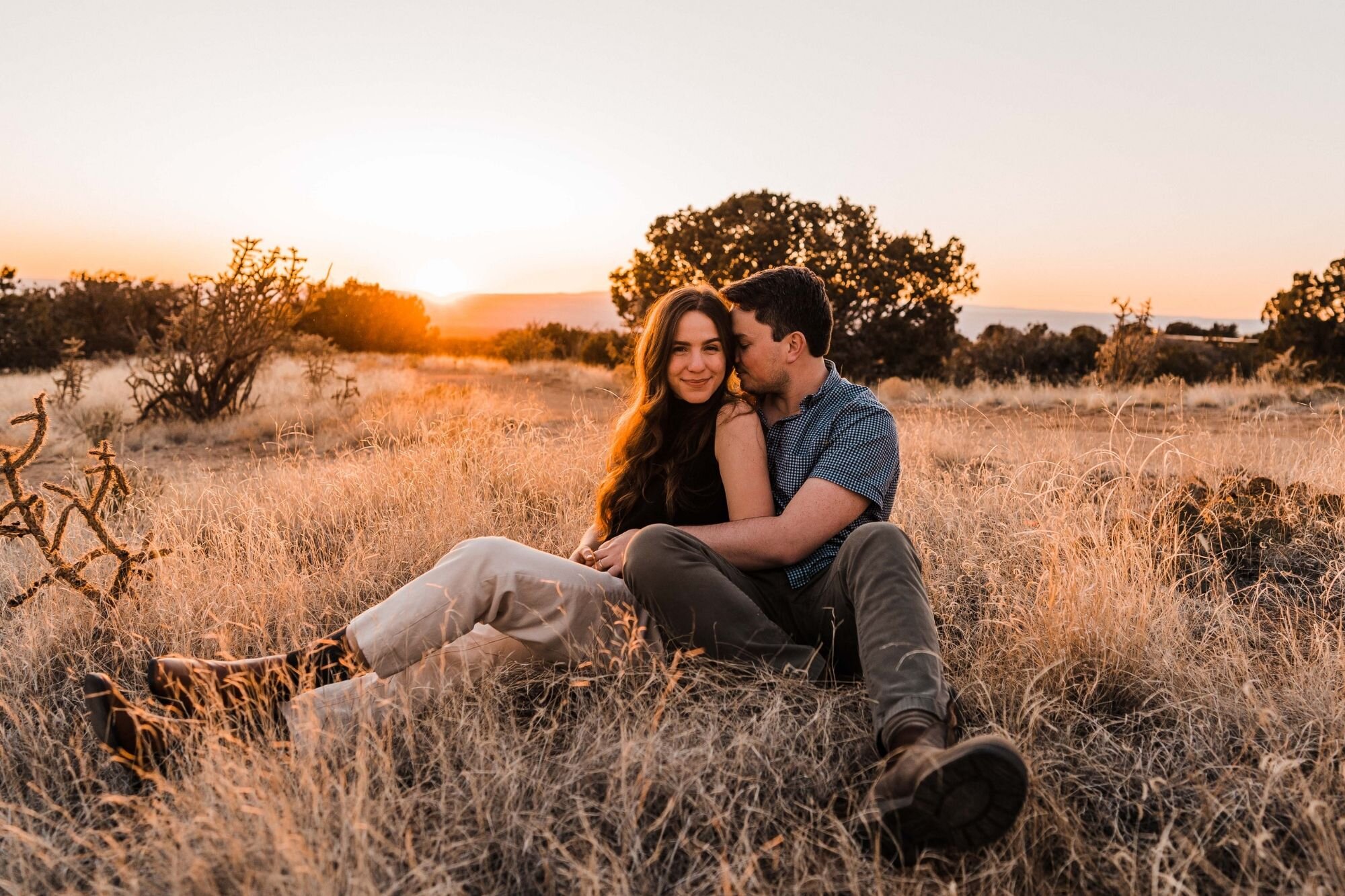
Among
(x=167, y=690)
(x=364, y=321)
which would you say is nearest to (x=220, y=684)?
(x=167, y=690)

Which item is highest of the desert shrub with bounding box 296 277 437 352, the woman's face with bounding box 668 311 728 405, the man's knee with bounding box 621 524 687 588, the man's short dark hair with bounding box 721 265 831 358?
the desert shrub with bounding box 296 277 437 352

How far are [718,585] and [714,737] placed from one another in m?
0.47

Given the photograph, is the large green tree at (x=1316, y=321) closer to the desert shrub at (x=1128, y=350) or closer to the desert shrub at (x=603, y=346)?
the desert shrub at (x=1128, y=350)

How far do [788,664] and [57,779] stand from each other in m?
2.12

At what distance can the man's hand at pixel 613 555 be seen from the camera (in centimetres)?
281

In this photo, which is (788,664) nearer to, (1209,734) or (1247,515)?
(1209,734)

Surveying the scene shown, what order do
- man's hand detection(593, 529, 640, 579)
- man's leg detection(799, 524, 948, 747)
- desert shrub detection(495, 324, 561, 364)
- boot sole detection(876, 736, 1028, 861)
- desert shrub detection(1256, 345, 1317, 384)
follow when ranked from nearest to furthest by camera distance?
boot sole detection(876, 736, 1028, 861)
man's leg detection(799, 524, 948, 747)
man's hand detection(593, 529, 640, 579)
desert shrub detection(1256, 345, 1317, 384)
desert shrub detection(495, 324, 561, 364)

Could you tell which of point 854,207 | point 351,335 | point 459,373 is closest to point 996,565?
point 854,207

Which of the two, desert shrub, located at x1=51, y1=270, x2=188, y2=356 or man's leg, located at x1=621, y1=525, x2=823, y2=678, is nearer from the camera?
man's leg, located at x1=621, y1=525, x2=823, y2=678

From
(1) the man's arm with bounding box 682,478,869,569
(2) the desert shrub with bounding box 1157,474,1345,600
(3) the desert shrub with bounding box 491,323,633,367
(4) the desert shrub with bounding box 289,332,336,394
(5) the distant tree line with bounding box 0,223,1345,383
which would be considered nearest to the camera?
(1) the man's arm with bounding box 682,478,869,569

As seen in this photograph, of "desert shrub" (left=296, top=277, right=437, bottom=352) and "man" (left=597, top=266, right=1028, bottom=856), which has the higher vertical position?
"desert shrub" (left=296, top=277, right=437, bottom=352)

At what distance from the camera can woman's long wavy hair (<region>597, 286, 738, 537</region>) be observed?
2982 millimetres

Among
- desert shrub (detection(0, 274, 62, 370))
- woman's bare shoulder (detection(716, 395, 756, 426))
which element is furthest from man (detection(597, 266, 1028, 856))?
desert shrub (detection(0, 274, 62, 370))

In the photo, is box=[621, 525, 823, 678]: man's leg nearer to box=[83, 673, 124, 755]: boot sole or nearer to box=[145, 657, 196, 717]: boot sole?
Result: box=[145, 657, 196, 717]: boot sole
